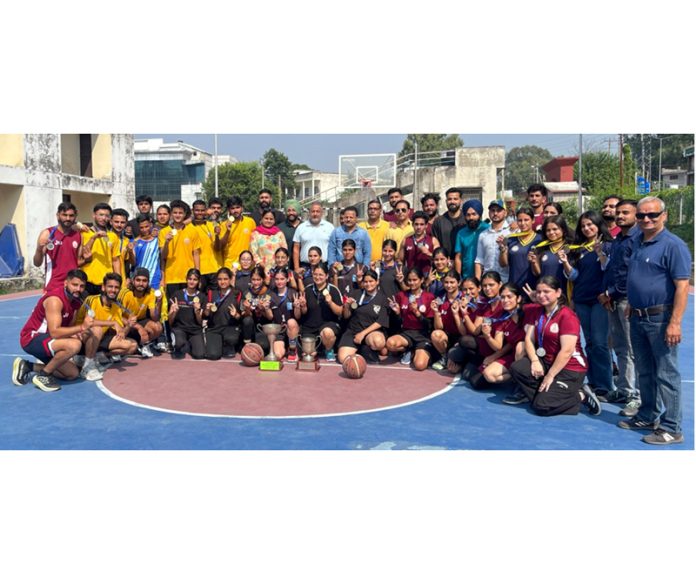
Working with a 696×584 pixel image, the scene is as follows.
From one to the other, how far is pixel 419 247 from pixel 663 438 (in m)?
4.10

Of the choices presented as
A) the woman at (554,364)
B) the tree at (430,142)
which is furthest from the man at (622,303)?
the tree at (430,142)

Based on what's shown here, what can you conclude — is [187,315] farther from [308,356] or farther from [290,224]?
[290,224]

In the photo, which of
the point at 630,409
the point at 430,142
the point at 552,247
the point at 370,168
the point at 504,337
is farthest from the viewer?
the point at 430,142

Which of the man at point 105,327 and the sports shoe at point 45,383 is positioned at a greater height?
the man at point 105,327

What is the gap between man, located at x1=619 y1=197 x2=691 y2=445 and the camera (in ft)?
17.4

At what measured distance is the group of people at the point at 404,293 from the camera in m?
5.79

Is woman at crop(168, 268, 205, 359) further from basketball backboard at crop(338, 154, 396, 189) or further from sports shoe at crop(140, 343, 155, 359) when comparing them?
basketball backboard at crop(338, 154, 396, 189)

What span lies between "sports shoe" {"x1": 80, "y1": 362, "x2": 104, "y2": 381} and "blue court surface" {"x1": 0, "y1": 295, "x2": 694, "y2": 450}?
2.17 ft

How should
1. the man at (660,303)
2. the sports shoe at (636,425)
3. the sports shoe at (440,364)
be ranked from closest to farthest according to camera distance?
the man at (660,303) → the sports shoe at (636,425) → the sports shoe at (440,364)

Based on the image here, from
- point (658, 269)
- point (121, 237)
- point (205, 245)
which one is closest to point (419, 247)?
point (205, 245)

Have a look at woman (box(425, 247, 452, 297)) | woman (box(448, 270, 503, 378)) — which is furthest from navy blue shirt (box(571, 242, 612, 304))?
woman (box(425, 247, 452, 297))

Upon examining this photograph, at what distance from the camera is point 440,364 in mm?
8055

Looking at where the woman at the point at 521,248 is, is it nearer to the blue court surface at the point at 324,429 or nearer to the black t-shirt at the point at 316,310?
the blue court surface at the point at 324,429

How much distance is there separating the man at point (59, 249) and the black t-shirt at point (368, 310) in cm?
367
